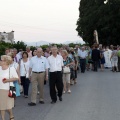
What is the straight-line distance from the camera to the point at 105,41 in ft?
164

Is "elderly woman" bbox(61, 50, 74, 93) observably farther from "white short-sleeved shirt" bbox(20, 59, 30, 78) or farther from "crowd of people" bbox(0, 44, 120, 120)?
"white short-sleeved shirt" bbox(20, 59, 30, 78)

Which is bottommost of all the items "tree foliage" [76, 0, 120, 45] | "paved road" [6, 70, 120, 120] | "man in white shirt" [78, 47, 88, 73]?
"paved road" [6, 70, 120, 120]

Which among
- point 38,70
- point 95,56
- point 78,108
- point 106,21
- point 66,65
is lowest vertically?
point 78,108

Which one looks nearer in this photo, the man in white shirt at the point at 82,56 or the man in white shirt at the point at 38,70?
the man in white shirt at the point at 38,70

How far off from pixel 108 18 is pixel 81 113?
40201 millimetres

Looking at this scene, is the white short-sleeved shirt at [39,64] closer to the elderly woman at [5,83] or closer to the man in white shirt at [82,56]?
the elderly woman at [5,83]

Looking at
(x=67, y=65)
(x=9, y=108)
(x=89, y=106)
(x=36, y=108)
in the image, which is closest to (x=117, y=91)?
(x=67, y=65)

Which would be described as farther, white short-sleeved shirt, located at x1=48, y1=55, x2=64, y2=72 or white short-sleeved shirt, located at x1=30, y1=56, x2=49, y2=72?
white short-sleeved shirt, located at x1=48, y1=55, x2=64, y2=72

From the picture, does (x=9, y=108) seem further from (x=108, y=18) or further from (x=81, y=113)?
(x=108, y=18)

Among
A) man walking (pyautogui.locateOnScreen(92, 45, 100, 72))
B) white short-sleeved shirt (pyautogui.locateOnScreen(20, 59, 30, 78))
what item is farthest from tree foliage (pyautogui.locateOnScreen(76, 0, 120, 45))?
white short-sleeved shirt (pyautogui.locateOnScreen(20, 59, 30, 78))

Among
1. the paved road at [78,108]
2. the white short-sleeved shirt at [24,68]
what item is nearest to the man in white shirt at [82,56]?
the paved road at [78,108]

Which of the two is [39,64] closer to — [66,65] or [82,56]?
[66,65]

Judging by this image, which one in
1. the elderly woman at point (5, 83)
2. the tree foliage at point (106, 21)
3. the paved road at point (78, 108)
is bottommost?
the paved road at point (78, 108)

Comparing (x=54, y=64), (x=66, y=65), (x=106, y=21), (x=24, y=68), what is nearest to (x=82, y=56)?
(x=66, y=65)
